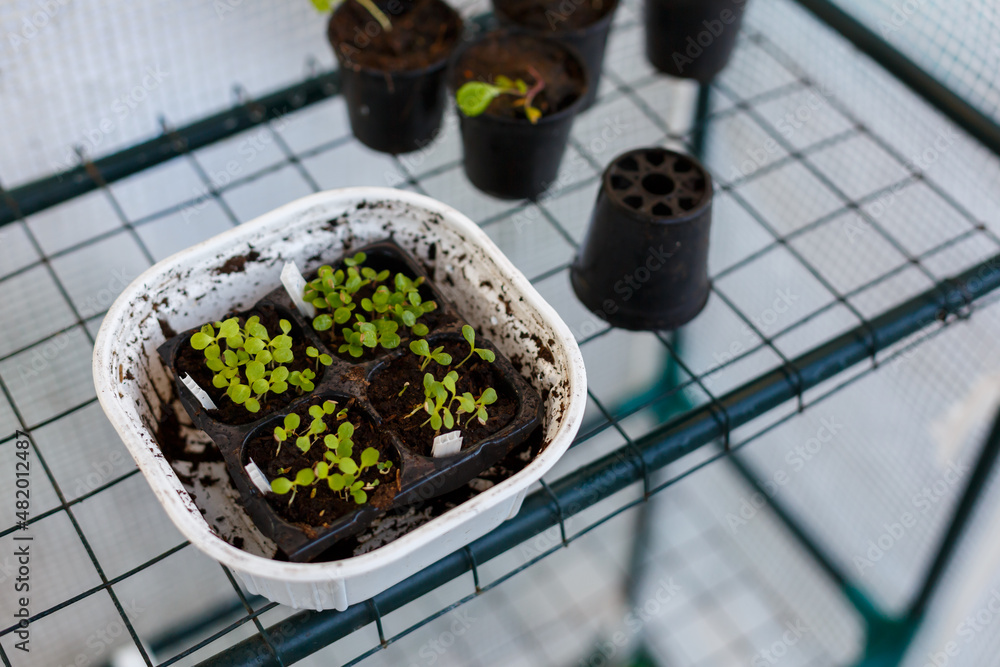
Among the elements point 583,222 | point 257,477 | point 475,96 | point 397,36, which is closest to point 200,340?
point 257,477

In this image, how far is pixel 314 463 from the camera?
2.56 feet

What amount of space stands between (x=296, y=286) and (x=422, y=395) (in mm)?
176

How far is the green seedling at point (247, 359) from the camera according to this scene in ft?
2.62

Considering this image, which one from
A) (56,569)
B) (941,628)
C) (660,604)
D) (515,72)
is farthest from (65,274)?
(941,628)

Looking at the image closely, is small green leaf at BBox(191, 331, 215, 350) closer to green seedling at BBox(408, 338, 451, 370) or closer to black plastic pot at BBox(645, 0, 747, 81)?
green seedling at BBox(408, 338, 451, 370)

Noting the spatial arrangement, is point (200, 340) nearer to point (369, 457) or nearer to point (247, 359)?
point (247, 359)

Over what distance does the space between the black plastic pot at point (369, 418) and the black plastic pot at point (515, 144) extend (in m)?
0.27

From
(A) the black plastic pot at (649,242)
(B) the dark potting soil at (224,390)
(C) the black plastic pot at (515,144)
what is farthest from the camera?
(C) the black plastic pot at (515,144)

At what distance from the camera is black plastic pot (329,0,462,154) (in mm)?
1102

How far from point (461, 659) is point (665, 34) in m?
1.26

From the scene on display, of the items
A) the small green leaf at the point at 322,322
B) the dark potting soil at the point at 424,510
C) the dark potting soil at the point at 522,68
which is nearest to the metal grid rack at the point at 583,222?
the dark potting soil at the point at 424,510

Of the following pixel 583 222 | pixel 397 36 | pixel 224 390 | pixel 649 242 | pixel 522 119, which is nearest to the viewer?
pixel 224 390

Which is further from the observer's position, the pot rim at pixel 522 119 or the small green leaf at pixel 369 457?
the pot rim at pixel 522 119

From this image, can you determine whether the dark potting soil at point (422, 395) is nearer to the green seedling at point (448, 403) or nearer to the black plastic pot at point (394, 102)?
the green seedling at point (448, 403)
